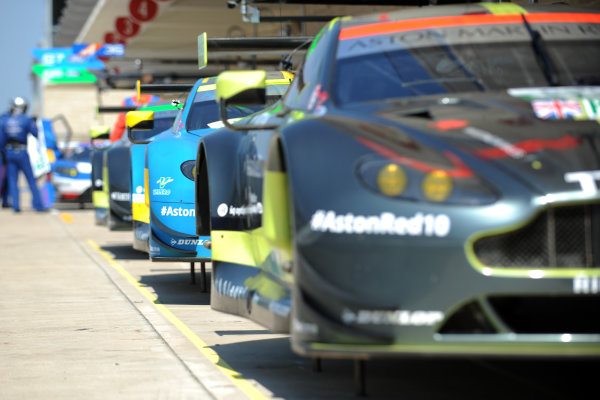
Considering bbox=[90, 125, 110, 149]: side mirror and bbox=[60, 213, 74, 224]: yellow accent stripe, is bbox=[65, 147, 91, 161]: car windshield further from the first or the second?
bbox=[90, 125, 110, 149]: side mirror

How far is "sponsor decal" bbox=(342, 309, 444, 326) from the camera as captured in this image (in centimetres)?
418

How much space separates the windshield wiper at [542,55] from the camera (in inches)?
210

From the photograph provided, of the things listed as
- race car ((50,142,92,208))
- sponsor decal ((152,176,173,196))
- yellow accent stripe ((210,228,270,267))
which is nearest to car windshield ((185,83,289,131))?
sponsor decal ((152,176,173,196))

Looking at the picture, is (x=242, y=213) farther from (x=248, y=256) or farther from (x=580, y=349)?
(x=580, y=349)

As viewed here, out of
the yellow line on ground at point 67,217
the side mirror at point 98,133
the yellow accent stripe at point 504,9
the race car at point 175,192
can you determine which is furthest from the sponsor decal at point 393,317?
the yellow line on ground at point 67,217

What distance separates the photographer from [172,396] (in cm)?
550

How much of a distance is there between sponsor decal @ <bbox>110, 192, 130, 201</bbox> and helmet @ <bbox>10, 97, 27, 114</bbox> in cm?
1282

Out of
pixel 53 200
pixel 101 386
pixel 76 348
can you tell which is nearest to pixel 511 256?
pixel 101 386

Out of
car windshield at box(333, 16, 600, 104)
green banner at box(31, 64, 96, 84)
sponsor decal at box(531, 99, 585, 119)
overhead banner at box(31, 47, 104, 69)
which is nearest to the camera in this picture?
sponsor decal at box(531, 99, 585, 119)

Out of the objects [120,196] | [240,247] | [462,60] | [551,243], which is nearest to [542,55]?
[462,60]

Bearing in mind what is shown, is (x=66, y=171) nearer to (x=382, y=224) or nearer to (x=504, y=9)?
(x=504, y=9)

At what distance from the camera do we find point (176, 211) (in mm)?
9211

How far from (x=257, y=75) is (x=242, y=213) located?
83 centimetres

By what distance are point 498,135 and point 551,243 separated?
0.51 m
